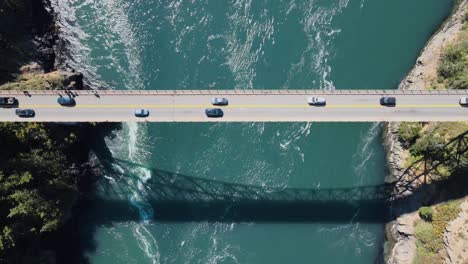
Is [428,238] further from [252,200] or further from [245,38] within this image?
[245,38]

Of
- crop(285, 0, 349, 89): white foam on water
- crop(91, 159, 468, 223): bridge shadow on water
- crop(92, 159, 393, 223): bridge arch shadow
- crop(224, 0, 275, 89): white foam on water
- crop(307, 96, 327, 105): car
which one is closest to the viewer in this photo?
crop(307, 96, 327, 105): car

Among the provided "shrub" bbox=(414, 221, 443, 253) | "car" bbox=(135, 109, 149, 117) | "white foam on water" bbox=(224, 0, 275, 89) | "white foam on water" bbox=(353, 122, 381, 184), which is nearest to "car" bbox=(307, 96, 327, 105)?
"white foam on water" bbox=(224, 0, 275, 89)

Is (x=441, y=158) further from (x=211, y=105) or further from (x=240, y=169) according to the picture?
(x=211, y=105)

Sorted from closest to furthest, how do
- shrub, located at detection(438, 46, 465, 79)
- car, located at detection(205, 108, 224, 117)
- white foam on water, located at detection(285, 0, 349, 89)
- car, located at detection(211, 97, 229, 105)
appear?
car, located at detection(205, 108, 224, 117) → car, located at detection(211, 97, 229, 105) → shrub, located at detection(438, 46, 465, 79) → white foam on water, located at detection(285, 0, 349, 89)

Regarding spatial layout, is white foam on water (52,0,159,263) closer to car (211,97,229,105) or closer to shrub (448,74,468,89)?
car (211,97,229,105)

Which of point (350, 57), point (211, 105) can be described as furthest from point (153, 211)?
point (350, 57)

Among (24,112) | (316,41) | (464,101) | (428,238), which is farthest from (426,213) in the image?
(24,112)
